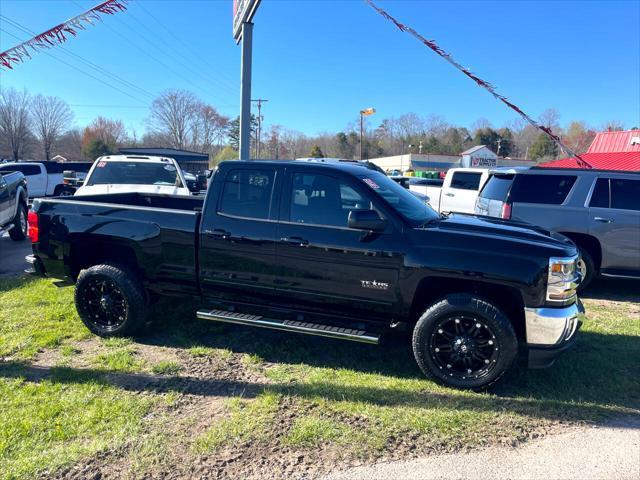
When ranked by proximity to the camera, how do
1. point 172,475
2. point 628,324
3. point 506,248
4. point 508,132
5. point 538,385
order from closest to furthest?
point 172,475 < point 506,248 < point 538,385 < point 628,324 < point 508,132

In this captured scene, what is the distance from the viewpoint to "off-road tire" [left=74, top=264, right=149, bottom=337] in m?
4.60

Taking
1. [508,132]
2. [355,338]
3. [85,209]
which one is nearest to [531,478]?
[355,338]

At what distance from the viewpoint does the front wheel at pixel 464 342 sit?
361 centimetres

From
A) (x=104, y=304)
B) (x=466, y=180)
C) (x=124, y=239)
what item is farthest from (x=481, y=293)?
(x=466, y=180)

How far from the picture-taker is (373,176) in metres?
4.42

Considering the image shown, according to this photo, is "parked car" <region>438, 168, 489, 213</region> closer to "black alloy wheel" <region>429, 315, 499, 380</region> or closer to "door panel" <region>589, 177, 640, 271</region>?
"door panel" <region>589, 177, 640, 271</region>

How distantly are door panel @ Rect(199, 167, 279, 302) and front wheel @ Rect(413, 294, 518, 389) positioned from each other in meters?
1.51

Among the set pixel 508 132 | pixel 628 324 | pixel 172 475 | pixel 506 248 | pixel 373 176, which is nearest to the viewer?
pixel 172 475

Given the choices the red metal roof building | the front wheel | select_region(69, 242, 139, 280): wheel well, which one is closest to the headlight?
the front wheel

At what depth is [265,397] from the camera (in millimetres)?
3586

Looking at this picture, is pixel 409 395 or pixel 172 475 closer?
pixel 172 475

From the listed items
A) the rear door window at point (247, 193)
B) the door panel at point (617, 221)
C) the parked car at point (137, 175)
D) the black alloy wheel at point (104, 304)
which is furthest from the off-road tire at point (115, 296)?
the door panel at point (617, 221)

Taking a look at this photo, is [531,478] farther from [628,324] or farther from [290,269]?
[628,324]

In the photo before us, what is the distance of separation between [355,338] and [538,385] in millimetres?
1667
